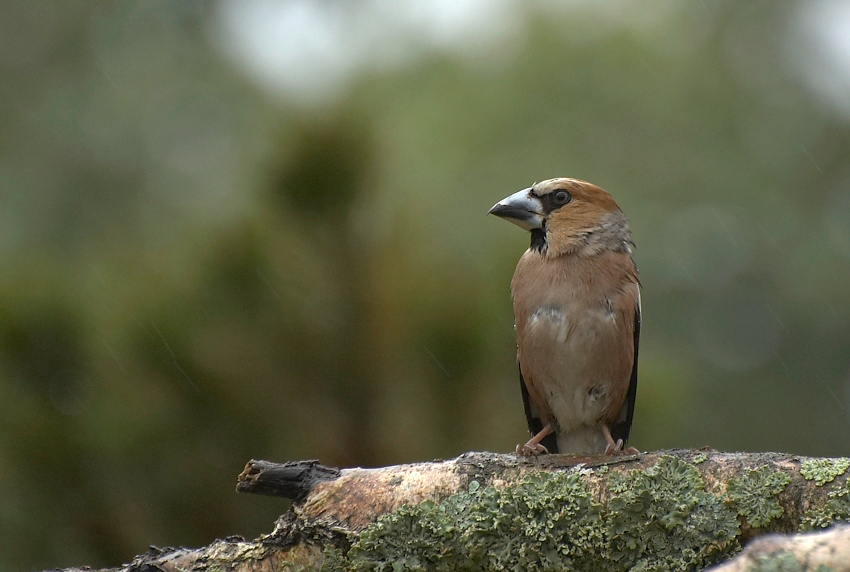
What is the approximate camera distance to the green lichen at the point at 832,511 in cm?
277

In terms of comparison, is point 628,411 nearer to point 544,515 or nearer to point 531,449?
point 531,449

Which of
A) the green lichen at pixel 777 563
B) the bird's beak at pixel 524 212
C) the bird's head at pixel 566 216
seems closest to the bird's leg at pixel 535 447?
the bird's head at pixel 566 216

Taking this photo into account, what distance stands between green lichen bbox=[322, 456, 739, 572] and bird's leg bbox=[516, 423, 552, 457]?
26.6 inches

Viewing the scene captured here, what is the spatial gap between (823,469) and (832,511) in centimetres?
14

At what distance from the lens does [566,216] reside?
16.0ft

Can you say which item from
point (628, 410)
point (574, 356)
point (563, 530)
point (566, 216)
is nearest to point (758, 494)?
point (563, 530)

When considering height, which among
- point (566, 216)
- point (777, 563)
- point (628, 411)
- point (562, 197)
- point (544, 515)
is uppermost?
point (562, 197)

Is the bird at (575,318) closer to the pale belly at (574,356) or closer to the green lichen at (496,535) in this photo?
the pale belly at (574,356)

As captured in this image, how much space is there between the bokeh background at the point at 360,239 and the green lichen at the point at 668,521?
1774 millimetres

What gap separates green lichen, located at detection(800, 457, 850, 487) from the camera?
2834mm

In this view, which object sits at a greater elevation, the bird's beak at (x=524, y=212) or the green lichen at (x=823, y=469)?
the bird's beak at (x=524, y=212)

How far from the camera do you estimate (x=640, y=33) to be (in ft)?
44.8

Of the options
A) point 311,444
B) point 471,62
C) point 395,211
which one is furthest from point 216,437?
point 471,62

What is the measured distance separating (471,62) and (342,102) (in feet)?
30.4
